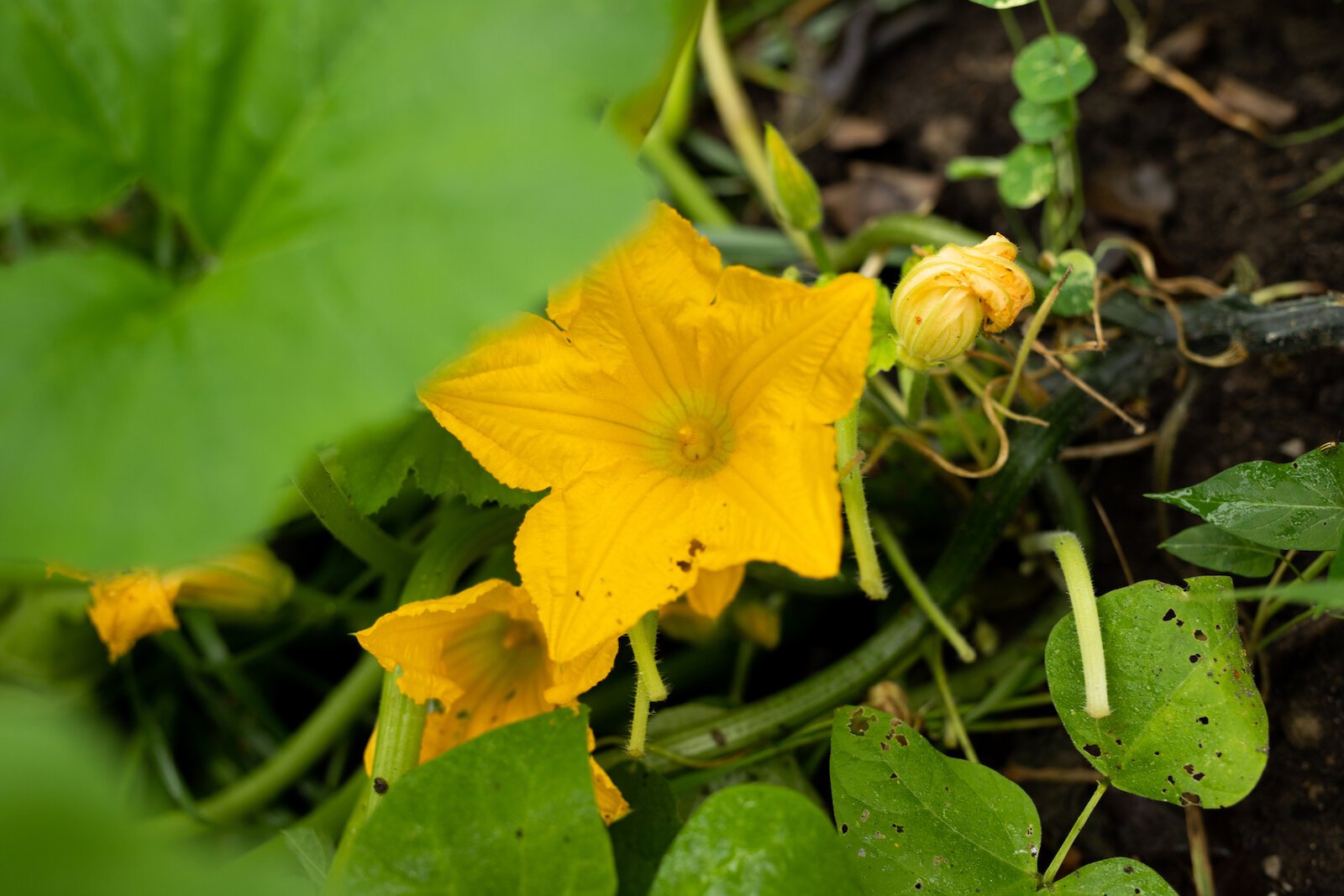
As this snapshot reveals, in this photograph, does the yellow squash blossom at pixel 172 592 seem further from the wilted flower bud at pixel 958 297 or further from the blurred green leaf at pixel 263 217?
the wilted flower bud at pixel 958 297

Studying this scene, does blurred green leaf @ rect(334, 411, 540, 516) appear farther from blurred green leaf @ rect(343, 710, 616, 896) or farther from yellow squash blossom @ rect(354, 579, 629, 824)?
blurred green leaf @ rect(343, 710, 616, 896)

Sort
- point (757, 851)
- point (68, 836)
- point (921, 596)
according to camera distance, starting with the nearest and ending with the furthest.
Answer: point (68, 836) → point (757, 851) → point (921, 596)

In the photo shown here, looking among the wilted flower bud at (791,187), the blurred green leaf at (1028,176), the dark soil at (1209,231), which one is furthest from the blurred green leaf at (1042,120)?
the wilted flower bud at (791,187)

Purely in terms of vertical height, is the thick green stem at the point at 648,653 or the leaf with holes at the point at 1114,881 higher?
the thick green stem at the point at 648,653

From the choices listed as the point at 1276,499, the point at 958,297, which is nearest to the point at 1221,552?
the point at 1276,499

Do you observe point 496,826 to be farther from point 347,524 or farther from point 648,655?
point 347,524

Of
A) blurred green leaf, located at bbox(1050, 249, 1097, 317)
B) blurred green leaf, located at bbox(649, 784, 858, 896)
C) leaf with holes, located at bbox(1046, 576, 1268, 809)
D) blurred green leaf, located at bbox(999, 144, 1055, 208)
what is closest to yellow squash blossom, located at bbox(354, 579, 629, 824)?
blurred green leaf, located at bbox(649, 784, 858, 896)
